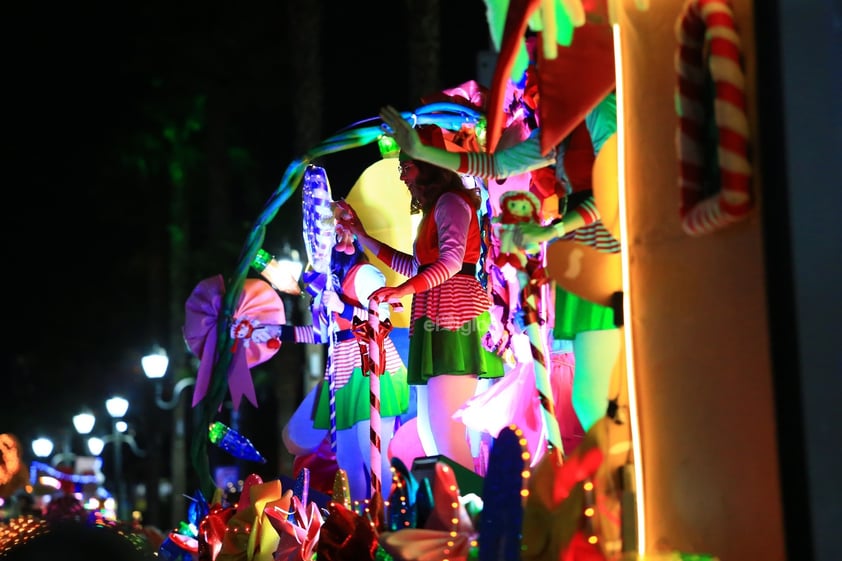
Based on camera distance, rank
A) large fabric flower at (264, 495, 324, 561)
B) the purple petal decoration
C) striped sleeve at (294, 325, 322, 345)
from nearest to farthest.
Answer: large fabric flower at (264, 495, 324, 561) < the purple petal decoration < striped sleeve at (294, 325, 322, 345)

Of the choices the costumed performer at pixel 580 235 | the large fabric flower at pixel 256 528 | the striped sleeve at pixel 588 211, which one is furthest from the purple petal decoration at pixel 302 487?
the striped sleeve at pixel 588 211

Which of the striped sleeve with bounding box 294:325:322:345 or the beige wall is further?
the striped sleeve with bounding box 294:325:322:345

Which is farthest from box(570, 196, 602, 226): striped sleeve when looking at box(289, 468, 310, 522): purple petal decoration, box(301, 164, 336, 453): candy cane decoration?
box(301, 164, 336, 453): candy cane decoration

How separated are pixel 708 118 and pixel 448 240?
2.17 metres

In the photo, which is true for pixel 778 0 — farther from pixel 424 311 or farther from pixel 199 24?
pixel 199 24

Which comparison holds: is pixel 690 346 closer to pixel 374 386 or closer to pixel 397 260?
pixel 374 386

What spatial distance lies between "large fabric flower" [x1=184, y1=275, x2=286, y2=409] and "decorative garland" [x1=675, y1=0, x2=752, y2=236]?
4.30 meters

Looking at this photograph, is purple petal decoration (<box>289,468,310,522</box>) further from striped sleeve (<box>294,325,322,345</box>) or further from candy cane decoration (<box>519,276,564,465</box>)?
candy cane decoration (<box>519,276,564,465</box>)

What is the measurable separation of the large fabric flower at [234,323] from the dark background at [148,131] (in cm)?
651

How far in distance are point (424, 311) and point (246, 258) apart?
167cm

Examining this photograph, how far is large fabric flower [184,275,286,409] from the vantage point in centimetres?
715

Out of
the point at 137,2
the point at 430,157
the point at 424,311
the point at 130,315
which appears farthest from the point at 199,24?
the point at 430,157

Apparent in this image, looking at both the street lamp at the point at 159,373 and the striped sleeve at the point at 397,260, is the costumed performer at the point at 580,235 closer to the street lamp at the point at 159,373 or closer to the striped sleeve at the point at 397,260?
the striped sleeve at the point at 397,260

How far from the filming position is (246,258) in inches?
273
